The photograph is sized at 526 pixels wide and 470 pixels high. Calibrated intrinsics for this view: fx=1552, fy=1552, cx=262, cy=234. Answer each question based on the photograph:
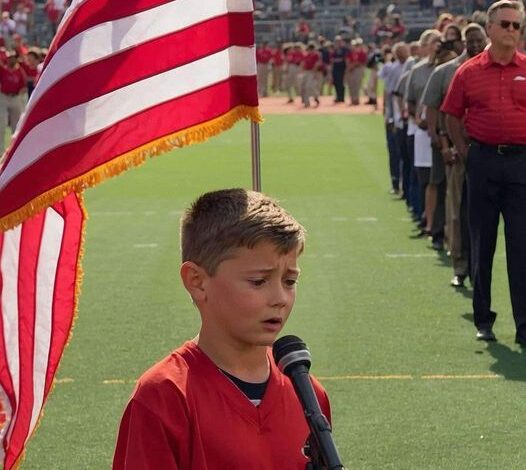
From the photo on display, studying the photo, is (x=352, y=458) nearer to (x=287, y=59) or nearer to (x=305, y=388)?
(x=305, y=388)

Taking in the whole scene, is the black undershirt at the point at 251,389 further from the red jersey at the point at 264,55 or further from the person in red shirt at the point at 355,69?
the red jersey at the point at 264,55

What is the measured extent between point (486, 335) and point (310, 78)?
43965 millimetres

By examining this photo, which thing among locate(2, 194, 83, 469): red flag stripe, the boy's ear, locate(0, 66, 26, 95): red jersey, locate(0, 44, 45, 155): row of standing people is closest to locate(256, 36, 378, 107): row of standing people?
locate(0, 44, 45, 155): row of standing people

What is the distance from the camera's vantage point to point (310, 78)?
54219mm

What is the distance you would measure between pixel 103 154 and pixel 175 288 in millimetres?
8277

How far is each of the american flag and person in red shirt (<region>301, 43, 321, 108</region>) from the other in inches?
1895

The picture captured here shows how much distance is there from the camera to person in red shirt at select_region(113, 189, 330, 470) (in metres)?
3.35

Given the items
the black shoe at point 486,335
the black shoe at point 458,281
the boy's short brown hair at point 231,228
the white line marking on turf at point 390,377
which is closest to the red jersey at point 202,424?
the boy's short brown hair at point 231,228

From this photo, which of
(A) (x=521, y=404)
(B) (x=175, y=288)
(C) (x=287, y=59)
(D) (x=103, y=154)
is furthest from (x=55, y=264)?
(C) (x=287, y=59)

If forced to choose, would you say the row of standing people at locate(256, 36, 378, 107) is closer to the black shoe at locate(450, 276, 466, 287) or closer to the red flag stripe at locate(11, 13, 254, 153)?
the black shoe at locate(450, 276, 466, 287)

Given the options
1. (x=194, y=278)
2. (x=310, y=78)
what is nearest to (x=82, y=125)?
(x=194, y=278)

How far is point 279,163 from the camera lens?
28.6 m

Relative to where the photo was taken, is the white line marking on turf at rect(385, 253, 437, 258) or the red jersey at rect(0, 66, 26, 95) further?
the red jersey at rect(0, 66, 26, 95)

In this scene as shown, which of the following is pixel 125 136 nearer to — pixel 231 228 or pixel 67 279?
pixel 67 279
